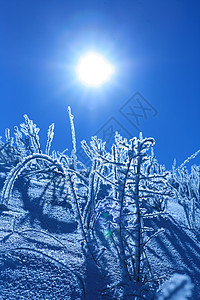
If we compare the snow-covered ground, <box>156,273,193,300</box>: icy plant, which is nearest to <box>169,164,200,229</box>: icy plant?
the snow-covered ground

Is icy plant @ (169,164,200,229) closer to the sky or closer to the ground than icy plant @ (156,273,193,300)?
closer to the sky

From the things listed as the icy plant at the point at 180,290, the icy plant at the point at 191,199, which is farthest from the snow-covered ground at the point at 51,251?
the icy plant at the point at 180,290

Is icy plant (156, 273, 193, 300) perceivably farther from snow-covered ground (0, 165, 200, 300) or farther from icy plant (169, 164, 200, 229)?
icy plant (169, 164, 200, 229)

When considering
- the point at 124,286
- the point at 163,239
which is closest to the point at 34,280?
the point at 124,286

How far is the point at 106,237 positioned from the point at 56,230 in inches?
9.1

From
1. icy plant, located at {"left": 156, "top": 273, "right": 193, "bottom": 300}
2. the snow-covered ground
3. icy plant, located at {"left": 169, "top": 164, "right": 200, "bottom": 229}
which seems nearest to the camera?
icy plant, located at {"left": 156, "top": 273, "right": 193, "bottom": 300}

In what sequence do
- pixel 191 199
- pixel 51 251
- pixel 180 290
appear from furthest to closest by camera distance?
pixel 191 199 < pixel 51 251 < pixel 180 290

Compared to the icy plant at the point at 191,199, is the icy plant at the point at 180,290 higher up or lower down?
lower down

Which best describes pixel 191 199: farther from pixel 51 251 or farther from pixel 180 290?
pixel 180 290

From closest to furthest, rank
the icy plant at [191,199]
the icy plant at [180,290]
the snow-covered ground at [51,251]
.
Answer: the icy plant at [180,290] → the snow-covered ground at [51,251] → the icy plant at [191,199]

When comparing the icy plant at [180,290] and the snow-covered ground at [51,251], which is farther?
the snow-covered ground at [51,251]

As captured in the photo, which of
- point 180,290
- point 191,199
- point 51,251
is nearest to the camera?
point 180,290

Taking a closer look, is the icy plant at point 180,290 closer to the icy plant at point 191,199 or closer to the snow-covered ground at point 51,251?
the snow-covered ground at point 51,251

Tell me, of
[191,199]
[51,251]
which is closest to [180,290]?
[51,251]
